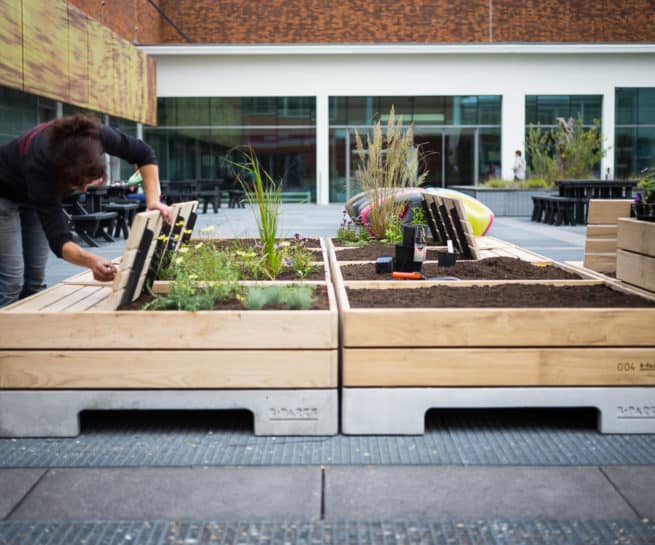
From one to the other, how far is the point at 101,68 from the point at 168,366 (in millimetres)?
16643

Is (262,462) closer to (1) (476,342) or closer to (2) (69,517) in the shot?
(2) (69,517)

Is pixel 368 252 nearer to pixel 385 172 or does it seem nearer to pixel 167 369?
pixel 385 172

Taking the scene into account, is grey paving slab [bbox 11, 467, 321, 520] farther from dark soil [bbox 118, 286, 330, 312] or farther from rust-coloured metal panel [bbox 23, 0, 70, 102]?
rust-coloured metal panel [bbox 23, 0, 70, 102]

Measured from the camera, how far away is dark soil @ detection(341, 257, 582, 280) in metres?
5.09

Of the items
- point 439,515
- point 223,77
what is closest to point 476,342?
point 439,515

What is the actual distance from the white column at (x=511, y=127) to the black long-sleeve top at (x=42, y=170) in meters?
24.5

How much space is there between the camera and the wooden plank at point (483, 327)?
11.5 ft

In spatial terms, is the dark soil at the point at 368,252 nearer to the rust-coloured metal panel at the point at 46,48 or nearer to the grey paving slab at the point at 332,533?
the grey paving slab at the point at 332,533

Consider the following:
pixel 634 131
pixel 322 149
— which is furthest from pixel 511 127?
pixel 322 149

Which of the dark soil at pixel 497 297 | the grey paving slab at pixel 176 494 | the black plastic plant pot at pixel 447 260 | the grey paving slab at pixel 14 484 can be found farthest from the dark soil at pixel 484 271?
the grey paving slab at pixel 14 484

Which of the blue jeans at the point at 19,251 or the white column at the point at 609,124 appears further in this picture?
the white column at the point at 609,124

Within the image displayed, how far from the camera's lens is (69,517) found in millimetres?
2688

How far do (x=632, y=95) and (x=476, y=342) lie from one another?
26462mm

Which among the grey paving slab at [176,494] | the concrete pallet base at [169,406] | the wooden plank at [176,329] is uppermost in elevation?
the wooden plank at [176,329]
